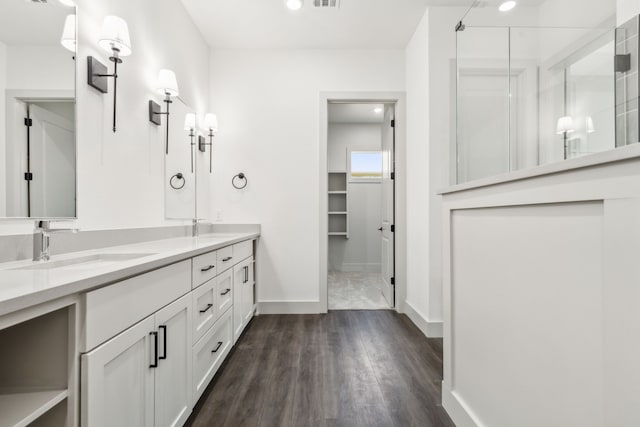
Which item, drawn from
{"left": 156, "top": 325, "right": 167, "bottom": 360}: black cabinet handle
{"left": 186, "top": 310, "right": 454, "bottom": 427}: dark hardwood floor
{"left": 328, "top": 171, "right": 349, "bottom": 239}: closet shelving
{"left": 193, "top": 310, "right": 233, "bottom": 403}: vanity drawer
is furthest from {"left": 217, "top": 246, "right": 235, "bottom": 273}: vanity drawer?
{"left": 328, "top": 171, "right": 349, "bottom": 239}: closet shelving

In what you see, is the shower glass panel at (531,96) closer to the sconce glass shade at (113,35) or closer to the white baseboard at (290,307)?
the sconce glass shade at (113,35)

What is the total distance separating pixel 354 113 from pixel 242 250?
3345 millimetres

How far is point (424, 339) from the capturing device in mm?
2572

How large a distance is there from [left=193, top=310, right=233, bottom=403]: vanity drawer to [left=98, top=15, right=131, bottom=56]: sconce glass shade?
5.41 feet

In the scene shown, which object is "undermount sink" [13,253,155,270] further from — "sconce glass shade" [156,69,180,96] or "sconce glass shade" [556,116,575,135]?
"sconce glass shade" [556,116,575,135]

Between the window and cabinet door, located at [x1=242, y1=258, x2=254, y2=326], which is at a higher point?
the window

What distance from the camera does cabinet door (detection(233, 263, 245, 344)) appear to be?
2.33m

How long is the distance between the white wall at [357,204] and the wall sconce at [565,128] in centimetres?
447

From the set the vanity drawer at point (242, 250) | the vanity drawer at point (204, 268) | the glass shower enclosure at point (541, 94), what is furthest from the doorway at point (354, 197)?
the vanity drawer at point (204, 268)

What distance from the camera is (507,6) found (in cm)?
160

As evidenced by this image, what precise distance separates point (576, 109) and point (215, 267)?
1.90 metres

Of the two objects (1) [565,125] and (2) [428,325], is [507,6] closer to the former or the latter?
(1) [565,125]

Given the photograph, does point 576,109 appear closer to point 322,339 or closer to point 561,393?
point 561,393

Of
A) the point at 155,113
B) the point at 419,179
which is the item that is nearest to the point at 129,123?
the point at 155,113
